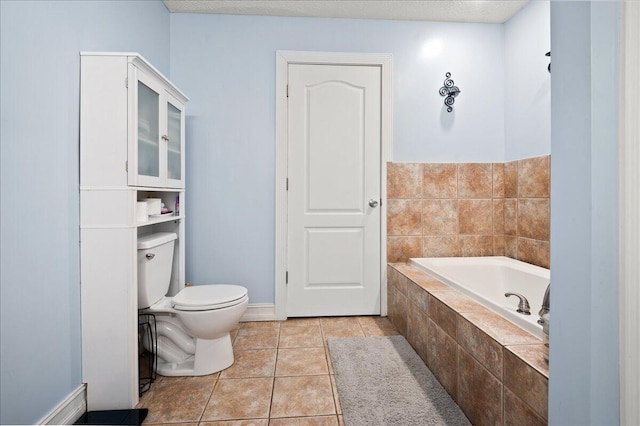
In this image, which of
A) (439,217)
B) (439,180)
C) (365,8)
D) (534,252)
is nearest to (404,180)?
(439,180)

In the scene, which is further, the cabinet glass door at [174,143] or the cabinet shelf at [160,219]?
the cabinet glass door at [174,143]

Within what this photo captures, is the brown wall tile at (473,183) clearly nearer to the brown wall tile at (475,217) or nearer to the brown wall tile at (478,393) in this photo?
the brown wall tile at (475,217)

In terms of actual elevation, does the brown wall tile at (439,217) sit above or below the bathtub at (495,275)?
above

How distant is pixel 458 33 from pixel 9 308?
10.9 ft

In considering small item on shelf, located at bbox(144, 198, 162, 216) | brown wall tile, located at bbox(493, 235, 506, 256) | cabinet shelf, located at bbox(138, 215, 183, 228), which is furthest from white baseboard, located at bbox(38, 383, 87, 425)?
brown wall tile, located at bbox(493, 235, 506, 256)

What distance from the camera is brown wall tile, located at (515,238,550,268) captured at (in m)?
2.46

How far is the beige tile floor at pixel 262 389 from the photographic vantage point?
159cm

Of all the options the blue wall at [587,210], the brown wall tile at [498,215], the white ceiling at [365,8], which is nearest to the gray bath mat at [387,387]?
the blue wall at [587,210]

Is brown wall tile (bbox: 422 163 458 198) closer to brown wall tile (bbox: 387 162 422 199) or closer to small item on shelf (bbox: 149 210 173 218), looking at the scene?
brown wall tile (bbox: 387 162 422 199)

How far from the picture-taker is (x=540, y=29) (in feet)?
8.26

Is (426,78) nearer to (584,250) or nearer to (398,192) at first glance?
(398,192)

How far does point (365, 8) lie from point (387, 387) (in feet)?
8.44

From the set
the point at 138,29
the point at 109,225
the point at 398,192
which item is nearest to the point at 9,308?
the point at 109,225

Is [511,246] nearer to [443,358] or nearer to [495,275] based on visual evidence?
[495,275]
